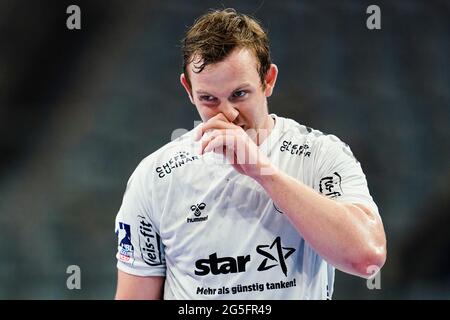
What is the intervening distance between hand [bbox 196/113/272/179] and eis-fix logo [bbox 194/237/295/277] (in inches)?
11.8

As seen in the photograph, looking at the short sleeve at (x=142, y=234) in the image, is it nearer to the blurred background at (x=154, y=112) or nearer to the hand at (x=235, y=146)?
the hand at (x=235, y=146)

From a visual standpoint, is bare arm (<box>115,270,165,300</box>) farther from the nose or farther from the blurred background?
the blurred background

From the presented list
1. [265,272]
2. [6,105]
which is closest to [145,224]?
[265,272]

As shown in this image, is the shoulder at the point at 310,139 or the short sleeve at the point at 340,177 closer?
the short sleeve at the point at 340,177

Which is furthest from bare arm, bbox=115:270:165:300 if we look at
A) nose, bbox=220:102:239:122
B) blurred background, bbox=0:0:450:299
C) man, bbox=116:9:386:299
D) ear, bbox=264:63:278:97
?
blurred background, bbox=0:0:450:299

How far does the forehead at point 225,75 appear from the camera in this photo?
210 centimetres

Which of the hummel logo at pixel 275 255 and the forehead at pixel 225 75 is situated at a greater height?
the forehead at pixel 225 75

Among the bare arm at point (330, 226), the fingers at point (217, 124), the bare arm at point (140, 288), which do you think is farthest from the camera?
the bare arm at point (140, 288)

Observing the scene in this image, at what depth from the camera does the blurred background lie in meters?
4.48

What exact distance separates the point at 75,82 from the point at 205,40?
2671 millimetres

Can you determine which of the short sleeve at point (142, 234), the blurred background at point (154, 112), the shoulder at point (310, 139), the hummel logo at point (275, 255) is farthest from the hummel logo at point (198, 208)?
the blurred background at point (154, 112)

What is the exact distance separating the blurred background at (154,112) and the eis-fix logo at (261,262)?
93.5 inches

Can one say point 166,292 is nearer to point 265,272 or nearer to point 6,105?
point 265,272

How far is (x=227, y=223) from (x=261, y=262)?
19 centimetres
